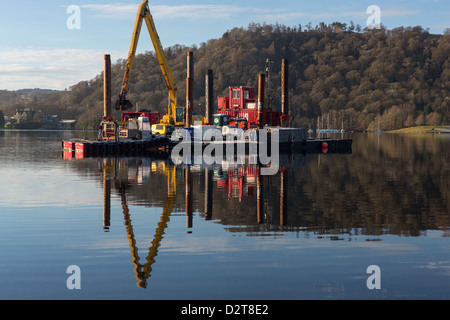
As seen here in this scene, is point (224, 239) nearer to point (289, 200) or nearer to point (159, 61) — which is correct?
point (289, 200)

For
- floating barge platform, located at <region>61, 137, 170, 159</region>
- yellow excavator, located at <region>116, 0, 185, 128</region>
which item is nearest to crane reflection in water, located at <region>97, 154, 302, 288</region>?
floating barge platform, located at <region>61, 137, 170, 159</region>

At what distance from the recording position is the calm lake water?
13281 millimetres

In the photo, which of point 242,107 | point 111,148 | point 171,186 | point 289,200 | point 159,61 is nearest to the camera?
point 289,200

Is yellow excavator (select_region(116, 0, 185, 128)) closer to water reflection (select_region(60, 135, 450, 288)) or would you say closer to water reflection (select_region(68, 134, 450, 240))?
water reflection (select_region(68, 134, 450, 240))

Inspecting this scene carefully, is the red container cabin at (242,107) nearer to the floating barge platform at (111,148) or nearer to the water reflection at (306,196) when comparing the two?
the floating barge platform at (111,148)

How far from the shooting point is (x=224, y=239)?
18562 mm

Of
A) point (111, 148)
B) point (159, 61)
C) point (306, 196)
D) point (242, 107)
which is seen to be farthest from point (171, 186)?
point (242, 107)

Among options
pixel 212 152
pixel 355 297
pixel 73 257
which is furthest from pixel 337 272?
pixel 212 152

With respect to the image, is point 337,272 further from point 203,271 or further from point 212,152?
point 212,152

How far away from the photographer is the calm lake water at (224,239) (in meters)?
13.3

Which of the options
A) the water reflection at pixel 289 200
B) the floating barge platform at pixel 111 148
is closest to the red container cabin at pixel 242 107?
the floating barge platform at pixel 111 148

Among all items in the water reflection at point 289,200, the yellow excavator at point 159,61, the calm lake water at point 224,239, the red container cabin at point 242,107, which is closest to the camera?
the calm lake water at point 224,239

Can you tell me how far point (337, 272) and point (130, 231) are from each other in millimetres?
8511

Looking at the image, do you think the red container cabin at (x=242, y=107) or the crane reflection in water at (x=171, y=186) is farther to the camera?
the red container cabin at (x=242, y=107)
